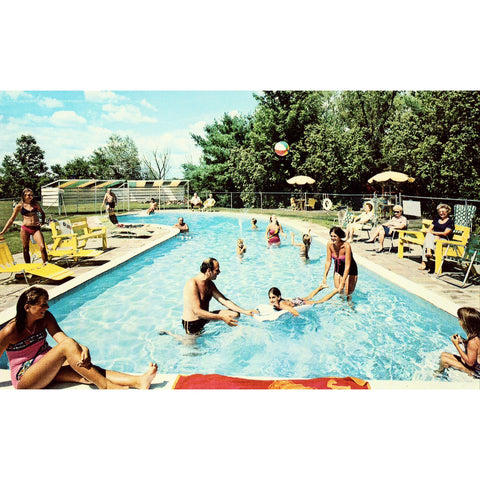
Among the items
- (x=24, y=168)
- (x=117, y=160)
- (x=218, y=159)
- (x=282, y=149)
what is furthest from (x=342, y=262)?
(x=218, y=159)

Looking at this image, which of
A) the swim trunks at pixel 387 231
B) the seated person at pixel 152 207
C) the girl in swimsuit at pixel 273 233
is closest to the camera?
the swim trunks at pixel 387 231

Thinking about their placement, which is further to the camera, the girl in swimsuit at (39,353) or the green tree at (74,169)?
the green tree at (74,169)

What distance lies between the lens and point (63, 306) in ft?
15.8

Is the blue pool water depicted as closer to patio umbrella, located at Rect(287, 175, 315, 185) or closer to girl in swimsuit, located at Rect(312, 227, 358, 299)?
girl in swimsuit, located at Rect(312, 227, 358, 299)

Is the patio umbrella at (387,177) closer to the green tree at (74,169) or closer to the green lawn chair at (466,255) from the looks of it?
the green lawn chair at (466,255)

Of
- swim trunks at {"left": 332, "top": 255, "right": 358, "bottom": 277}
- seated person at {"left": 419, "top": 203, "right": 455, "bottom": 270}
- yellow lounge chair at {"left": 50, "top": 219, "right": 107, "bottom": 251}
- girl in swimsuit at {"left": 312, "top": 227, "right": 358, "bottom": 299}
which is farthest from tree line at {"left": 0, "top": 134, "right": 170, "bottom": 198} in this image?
seated person at {"left": 419, "top": 203, "right": 455, "bottom": 270}

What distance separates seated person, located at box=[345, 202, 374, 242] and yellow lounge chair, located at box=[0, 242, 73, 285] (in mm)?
6618

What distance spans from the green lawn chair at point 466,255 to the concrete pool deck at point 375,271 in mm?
401

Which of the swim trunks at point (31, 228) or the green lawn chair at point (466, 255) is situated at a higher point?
the swim trunks at point (31, 228)

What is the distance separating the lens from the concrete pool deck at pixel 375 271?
345cm

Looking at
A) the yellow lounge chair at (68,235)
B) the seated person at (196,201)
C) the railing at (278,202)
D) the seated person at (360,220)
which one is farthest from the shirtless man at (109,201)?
the seated person at (360,220)
